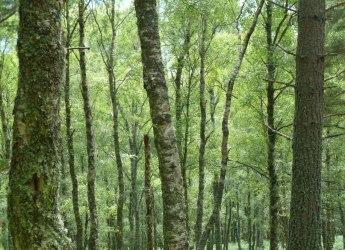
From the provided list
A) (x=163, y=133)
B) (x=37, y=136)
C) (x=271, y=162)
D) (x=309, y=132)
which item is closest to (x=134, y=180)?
(x=271, y=162)

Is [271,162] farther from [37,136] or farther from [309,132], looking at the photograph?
[37,136]

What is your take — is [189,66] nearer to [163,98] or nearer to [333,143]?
[333,143]

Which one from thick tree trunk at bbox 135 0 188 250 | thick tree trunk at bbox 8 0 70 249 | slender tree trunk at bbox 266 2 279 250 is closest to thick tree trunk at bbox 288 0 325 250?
thick tree trunk at bbox 135 0 188 250

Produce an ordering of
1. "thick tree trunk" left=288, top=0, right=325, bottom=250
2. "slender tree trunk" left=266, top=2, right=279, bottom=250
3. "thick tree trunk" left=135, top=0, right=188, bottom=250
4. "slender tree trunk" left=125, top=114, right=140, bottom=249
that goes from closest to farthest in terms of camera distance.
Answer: "thick tree trunk" left=135, top=0, right=188, bottom=250
"thick tree trunk" left=288, top=0, right=325, bottom=250
"slender tree trunk" left=266, top=2, right=279, bottom=250
"slender tree trunk" left=125, top=114, right=140, bottom=249

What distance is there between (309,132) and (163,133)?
204cm

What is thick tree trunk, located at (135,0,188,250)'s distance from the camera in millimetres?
5531

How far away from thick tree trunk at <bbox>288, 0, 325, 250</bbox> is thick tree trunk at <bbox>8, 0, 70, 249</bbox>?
426 centimetres

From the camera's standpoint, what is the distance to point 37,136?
104 inches

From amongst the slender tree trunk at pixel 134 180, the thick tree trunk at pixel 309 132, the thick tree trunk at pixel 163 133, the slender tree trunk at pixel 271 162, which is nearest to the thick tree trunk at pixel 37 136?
the thick tree trunk at pixel 163 133

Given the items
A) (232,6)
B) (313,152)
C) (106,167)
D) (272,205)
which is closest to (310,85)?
(313,152)

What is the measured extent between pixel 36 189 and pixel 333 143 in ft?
74.4

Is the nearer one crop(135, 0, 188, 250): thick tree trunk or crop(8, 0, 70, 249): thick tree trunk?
crop(8, 0, 70, 249): thick tree trunk

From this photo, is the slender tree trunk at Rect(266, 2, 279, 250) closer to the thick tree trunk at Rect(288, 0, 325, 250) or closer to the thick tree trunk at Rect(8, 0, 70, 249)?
the thick tree trunk at Rect(288, 0, 325, 250)

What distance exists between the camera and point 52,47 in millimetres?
2754
